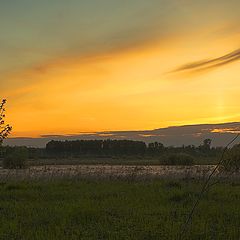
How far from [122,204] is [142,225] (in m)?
3.56

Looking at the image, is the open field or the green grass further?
the open field

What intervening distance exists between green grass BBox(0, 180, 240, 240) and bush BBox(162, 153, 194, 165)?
51719mm

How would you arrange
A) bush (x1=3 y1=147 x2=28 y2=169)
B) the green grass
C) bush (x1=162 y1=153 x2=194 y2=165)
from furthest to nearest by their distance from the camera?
bush (x1=162 y1=153 x2=194 y2=165) < bush (x1=3 y1=147 x2=28 y2=169) < the green grass

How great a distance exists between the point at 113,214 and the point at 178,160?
59191 millimetres

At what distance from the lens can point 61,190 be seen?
1911 cm

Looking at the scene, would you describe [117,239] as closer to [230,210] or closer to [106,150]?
[230,210]

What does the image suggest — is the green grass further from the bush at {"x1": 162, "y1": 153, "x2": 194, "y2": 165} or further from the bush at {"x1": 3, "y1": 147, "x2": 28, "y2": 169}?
the bush at {"x1": 162, "y1": 153, "x2": 194, "y2": 165}

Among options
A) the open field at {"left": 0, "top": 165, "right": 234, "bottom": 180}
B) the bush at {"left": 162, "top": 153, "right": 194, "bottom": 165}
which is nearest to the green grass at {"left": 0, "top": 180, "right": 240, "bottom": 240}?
the open field at {"left": 0, "top": 165, "right": 234, "bottom": 180}

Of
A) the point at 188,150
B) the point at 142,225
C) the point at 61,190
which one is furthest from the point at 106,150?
the point at 142,225

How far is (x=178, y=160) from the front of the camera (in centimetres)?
7081

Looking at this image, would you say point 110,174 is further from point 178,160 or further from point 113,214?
point 178,160

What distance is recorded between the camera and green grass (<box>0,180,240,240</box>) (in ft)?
33.4

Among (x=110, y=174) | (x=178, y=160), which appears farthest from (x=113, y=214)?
(x=178, y=160)

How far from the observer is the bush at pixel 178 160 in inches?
2758
